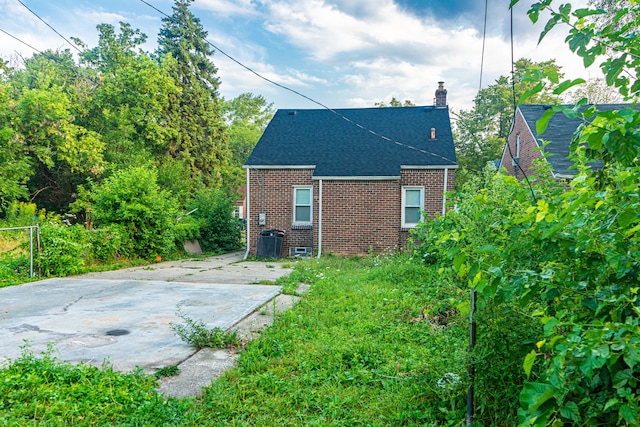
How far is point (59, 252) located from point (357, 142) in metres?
10.4

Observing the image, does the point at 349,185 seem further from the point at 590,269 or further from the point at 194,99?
the point at 194,99

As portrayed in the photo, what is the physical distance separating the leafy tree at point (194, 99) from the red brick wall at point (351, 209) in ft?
44.7

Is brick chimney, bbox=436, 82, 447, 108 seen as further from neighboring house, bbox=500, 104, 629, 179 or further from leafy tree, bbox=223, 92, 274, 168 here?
leafy tree, bbox=223, 92, 274, 168

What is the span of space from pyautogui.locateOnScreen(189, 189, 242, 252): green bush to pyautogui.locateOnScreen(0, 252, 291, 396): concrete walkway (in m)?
6.36

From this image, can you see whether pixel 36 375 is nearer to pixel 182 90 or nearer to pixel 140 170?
pixel 140 170

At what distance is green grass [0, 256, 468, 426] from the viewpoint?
9.34 ft

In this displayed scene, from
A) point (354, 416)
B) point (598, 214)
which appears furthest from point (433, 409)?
point (598, 214)

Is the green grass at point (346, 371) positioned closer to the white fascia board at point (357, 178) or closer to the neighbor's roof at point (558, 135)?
the white fascia board at point (357, 178)

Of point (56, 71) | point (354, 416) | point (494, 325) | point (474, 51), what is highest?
point (56, 71)

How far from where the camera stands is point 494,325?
268 centimetres

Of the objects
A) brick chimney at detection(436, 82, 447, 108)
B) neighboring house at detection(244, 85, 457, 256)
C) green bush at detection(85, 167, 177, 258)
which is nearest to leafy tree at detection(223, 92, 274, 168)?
brick chimney at detection(436, 82, 447, 108)

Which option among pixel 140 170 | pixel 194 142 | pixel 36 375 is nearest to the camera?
pixel 36 375

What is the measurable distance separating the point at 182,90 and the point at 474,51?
23186 mm

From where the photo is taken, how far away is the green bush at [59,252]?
888cm
